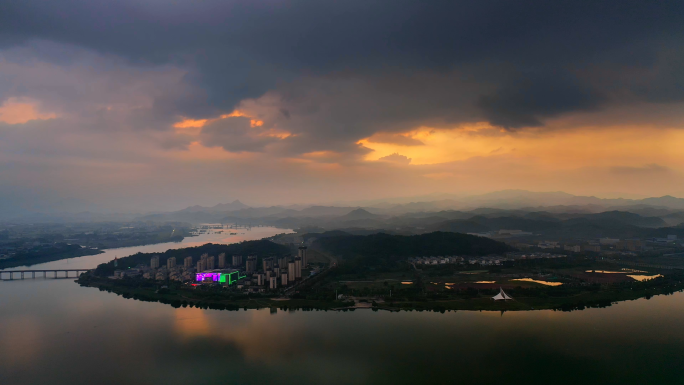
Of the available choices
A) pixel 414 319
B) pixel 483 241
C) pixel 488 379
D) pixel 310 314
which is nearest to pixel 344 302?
pixel 310 314

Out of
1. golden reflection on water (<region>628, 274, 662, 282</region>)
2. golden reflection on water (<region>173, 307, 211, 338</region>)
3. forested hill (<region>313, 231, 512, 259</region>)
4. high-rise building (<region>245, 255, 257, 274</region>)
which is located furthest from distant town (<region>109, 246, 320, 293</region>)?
golden reflection on water (<region>628, 274, 662, 282</region>)

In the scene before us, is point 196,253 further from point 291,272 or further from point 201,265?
point 291,272

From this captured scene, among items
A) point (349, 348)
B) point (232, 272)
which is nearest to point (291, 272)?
point (232, 272)

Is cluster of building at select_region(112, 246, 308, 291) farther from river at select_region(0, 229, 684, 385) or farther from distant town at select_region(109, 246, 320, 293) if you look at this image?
river at select_region(0, 229, 684, 385)

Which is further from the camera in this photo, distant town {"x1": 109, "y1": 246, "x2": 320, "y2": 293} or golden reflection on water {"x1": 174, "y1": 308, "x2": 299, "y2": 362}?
distant town {"x1": 109, "y1": 246, "x2": 320, "y2": 293}

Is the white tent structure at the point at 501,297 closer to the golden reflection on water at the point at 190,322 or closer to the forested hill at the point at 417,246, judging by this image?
the golden reflection on water at the point at 190,322
